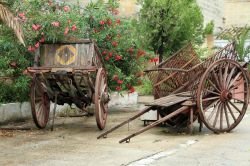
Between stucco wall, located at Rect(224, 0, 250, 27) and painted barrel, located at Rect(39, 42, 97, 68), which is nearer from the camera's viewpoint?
painted barrel, located at Rect(39, 42, 97, 68)

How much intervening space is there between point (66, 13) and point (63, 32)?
67 cm

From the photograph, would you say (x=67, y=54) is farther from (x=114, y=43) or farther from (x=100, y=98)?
(x=114, y=43)

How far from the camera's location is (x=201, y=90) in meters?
9.05

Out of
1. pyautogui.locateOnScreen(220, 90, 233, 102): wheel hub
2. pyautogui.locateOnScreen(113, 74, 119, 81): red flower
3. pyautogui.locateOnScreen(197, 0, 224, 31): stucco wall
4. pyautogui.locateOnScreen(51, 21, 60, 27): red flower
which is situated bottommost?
pyautogui.locateOnScreen(220, 90, 233, 102): wheel hub

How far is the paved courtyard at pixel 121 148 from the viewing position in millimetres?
7145

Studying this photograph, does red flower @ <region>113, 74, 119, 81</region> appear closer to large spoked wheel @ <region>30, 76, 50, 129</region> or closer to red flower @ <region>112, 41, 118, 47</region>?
red flower @ <region>112, 41, 118, 47</region>

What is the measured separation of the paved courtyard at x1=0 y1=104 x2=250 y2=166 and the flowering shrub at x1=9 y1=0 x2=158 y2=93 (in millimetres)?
2084

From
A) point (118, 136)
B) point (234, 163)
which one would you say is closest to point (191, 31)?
point (118, 136)

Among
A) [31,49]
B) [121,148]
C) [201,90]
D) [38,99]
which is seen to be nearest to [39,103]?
[38,99]

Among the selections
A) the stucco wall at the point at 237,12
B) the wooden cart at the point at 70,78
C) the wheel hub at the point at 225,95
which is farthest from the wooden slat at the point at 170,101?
the stucco wall at the point at 237,12

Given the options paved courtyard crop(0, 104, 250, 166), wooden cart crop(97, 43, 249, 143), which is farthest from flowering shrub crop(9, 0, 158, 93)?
paved courtyard crop(0, 104, 250, 166)

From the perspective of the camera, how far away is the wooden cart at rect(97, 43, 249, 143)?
363 inches

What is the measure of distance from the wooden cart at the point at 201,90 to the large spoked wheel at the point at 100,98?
72 cm

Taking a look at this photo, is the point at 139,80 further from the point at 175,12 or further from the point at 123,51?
the point at 175,12
